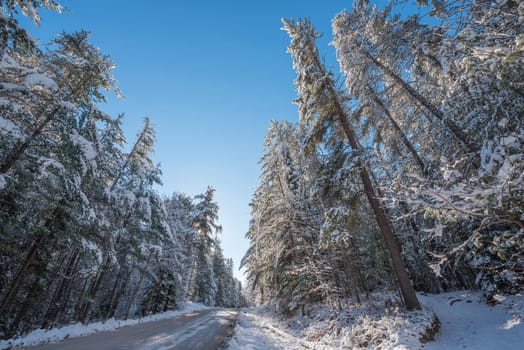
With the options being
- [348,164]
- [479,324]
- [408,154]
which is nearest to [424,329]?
[479,324]

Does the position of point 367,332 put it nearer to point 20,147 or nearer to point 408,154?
point 408,154

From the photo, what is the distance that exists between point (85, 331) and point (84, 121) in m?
9.92

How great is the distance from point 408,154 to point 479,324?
746 centimetres

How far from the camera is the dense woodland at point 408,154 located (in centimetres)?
325

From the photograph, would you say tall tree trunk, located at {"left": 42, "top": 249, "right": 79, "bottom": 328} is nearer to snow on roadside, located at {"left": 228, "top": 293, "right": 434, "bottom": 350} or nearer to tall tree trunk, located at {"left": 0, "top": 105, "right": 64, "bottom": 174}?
tall tree trunk, located at {"left": 0, "top": 105, "right": 64, "bottom": 174}

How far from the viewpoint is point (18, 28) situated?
20.1ft

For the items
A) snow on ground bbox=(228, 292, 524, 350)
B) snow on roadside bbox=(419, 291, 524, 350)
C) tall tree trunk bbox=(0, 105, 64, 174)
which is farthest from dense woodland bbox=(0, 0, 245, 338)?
snow on roadside bbox=(419, 291, 524, 350)

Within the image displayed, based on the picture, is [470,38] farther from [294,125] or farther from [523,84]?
[294,125]

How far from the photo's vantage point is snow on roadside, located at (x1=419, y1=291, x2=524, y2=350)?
5.95 meters

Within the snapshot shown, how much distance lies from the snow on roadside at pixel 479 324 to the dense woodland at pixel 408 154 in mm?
808

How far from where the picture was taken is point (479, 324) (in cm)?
743

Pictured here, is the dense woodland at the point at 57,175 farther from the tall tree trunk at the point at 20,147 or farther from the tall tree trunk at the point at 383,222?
the tall tree trunk at the point at 383,222

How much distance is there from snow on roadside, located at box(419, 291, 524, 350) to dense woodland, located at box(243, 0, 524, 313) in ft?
2.65

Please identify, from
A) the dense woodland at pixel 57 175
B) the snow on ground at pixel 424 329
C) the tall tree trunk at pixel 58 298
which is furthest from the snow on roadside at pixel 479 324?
the tall tree trunk at pixel 58 298
